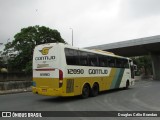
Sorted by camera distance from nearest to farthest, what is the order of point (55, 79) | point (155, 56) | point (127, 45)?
point (55, 79), point (127, 45), point (155, 56)

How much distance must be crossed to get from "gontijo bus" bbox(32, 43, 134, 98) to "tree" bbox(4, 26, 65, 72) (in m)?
21.3

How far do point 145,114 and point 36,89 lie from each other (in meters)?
6.93

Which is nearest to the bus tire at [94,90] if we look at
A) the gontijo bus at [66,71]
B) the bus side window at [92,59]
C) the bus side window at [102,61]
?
the gontijo bus at [66,71]

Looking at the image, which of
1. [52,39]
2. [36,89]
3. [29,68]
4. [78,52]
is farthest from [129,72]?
[52,39]

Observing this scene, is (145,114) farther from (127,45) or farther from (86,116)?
(127,45)

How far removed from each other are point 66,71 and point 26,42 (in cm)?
2535

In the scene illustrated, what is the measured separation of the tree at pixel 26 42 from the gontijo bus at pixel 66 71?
69.9ft

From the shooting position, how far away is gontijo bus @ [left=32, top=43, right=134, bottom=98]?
48.0 ft

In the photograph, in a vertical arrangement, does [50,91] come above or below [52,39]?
below

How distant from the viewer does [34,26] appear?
40531mm

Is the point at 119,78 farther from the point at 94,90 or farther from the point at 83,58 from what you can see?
the point at 83,58

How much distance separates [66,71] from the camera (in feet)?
48.3

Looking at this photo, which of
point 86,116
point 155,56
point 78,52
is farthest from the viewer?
point 155,56

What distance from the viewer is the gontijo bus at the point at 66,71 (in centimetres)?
1462
